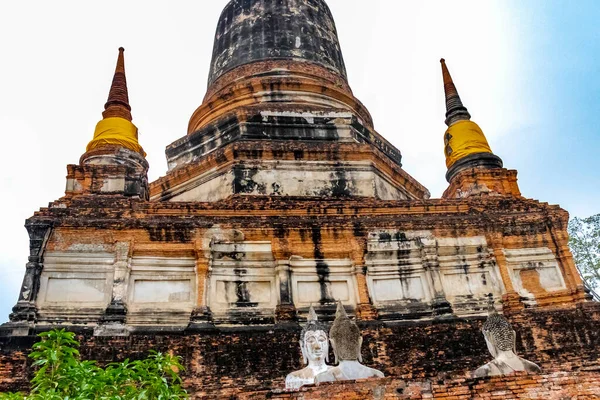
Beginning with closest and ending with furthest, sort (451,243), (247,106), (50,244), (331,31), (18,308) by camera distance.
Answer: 1. (18,308)
2. (50,244)
3. (451,243)
4. (247,106)
5. (331,31)

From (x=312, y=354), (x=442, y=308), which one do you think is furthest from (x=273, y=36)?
(x=312, y=354)

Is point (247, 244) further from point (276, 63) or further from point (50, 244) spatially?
point (276, 63)

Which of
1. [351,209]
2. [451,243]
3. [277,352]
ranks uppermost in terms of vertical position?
[351,209]

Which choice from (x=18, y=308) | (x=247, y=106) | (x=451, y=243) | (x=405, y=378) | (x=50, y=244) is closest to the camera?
(x=405, y=378)

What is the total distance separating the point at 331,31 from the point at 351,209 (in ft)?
28.9

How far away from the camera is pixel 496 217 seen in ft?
37.6

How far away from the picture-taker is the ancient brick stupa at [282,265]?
927 cm

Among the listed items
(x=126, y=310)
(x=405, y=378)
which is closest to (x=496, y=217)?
(x=405, y=378)

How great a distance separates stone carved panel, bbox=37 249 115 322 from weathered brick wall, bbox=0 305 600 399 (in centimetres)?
68

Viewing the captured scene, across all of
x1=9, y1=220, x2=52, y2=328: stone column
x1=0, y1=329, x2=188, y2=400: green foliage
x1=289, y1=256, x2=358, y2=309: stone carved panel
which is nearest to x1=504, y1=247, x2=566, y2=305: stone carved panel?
x1=289, y1=256, x2=358, y2=309: stone carved panel

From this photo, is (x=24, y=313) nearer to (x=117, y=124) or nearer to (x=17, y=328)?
(x=17, y=328)

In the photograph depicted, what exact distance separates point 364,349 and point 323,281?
1662 mm

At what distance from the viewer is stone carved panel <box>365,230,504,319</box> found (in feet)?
35.0

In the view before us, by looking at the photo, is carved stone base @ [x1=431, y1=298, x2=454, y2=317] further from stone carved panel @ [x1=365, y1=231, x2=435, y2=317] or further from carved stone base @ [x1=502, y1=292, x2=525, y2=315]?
carved stone base @ [x1=502, y1=292, x2=525, y2=315]
